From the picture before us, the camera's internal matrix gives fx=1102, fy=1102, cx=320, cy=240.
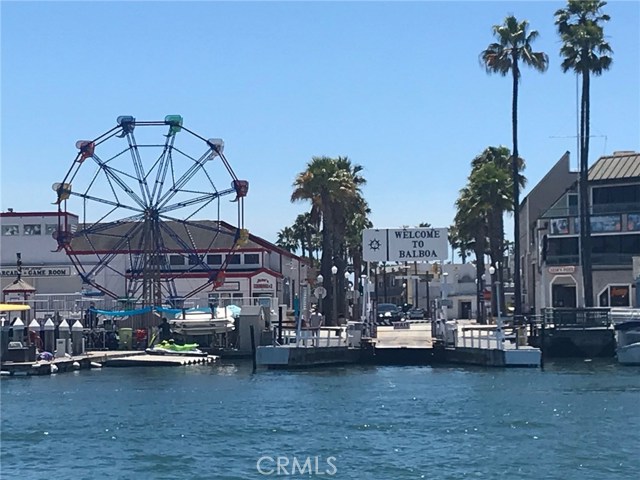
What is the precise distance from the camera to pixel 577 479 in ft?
78.2

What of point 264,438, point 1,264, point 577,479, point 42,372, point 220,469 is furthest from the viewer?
point 1,264

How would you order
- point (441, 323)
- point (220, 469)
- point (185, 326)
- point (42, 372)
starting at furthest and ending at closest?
point (185, 326) < point (441, 323) < point (42, 372) < point (220, 469)

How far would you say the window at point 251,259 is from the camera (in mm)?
86625

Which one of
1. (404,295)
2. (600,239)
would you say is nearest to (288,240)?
(404,295)

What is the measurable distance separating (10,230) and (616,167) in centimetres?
4709

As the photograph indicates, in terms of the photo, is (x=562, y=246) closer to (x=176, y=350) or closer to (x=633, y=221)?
(x=633, y=221)

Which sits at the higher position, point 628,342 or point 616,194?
point 616,194

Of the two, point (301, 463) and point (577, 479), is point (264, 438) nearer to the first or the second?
point (301, 463)

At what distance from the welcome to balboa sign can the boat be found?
12.3 meters

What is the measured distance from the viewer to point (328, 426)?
104 ft

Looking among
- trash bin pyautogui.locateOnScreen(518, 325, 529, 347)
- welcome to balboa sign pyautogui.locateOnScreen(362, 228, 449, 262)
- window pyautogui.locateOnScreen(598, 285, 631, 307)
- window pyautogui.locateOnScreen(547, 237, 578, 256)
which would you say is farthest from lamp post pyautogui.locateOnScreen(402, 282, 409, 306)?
welcome to balboa sign pyautogui.locateOnScreen(362, 228, 449, 262)

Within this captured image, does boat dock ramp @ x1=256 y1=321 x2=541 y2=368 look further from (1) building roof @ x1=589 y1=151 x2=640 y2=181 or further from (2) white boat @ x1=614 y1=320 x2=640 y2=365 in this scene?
(1) building roof @ x1=589 y1=151 x2=640 y2=181

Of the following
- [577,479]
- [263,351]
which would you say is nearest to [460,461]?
[577,479]

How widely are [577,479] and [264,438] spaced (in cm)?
908
